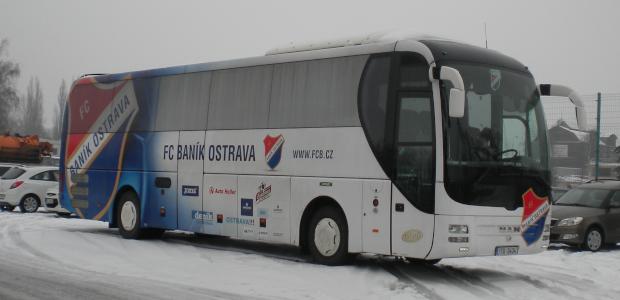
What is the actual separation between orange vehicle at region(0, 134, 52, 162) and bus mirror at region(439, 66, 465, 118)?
3100cm

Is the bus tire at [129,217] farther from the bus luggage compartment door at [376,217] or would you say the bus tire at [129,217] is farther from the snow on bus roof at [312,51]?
the bus luggage compartment door at [376,217]

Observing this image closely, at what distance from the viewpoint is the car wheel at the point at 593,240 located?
1873cm

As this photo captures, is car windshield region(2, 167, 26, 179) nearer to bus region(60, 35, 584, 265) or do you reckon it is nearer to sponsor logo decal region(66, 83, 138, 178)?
sponsor logo decal region(66, 83, 138, 178)

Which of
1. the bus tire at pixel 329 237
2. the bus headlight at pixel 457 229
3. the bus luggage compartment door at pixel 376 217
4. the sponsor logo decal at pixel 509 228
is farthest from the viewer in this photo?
the bus tire at pixel 329 237

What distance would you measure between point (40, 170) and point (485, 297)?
72.8 ft

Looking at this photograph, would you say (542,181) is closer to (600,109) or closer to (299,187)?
(299,187)

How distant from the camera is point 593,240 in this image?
18.8 meters

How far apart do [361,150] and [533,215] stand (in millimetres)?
2832

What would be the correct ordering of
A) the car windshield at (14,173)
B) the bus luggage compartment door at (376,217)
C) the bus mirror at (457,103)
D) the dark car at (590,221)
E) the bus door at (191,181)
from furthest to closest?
the car windshield at (14,173) < the dark car at (590,221) < the bus door at (191,181) < the bus luggage compartment door at (376,217) < the bus mirror at (457,103)

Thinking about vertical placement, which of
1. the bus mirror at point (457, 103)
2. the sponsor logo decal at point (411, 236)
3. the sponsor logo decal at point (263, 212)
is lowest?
the sponsor logo decal at point (411, 236)

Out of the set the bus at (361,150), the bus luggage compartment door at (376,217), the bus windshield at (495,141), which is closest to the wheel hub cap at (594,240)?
the bus at (361,150)

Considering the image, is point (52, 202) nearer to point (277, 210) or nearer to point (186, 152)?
point (186, 152)

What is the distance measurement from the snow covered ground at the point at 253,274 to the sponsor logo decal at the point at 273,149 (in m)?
1.69

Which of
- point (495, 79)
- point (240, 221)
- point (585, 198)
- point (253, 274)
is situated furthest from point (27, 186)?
point (495, 79)
